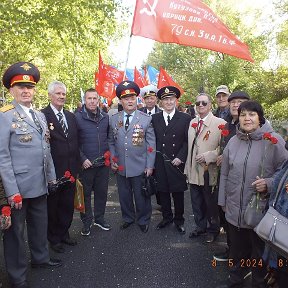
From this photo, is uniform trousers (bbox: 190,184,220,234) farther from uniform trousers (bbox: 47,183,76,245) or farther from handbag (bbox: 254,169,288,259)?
handbag (bbox: 254,169,288,259)

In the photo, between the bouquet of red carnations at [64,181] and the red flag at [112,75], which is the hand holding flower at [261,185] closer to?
the bouquet of red carnations at [64,181]

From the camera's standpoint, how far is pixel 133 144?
5.01 meters

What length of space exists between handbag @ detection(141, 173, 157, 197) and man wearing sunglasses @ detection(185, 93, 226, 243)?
57 centimetres

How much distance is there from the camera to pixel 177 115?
16.5 feet

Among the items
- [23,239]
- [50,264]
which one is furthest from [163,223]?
[23,239]

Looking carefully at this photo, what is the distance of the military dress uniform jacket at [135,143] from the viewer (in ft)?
16.4

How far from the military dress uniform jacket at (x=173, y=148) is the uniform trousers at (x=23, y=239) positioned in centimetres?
188

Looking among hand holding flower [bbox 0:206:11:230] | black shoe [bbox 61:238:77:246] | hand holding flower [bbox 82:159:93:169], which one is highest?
hand holding flower [bbox 82:159:93:169]

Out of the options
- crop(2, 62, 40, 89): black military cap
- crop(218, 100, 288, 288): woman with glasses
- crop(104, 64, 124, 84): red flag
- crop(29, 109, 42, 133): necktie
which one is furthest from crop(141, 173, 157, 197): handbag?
crop(104, 64, 124, 84): red flag

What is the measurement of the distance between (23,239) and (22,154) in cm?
90

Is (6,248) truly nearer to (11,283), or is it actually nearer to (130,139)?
(11,283)

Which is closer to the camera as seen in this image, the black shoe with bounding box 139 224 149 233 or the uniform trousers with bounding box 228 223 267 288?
the uniform trousers with bounding box 228 223 267 288

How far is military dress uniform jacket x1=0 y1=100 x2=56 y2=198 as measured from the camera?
3.26m
